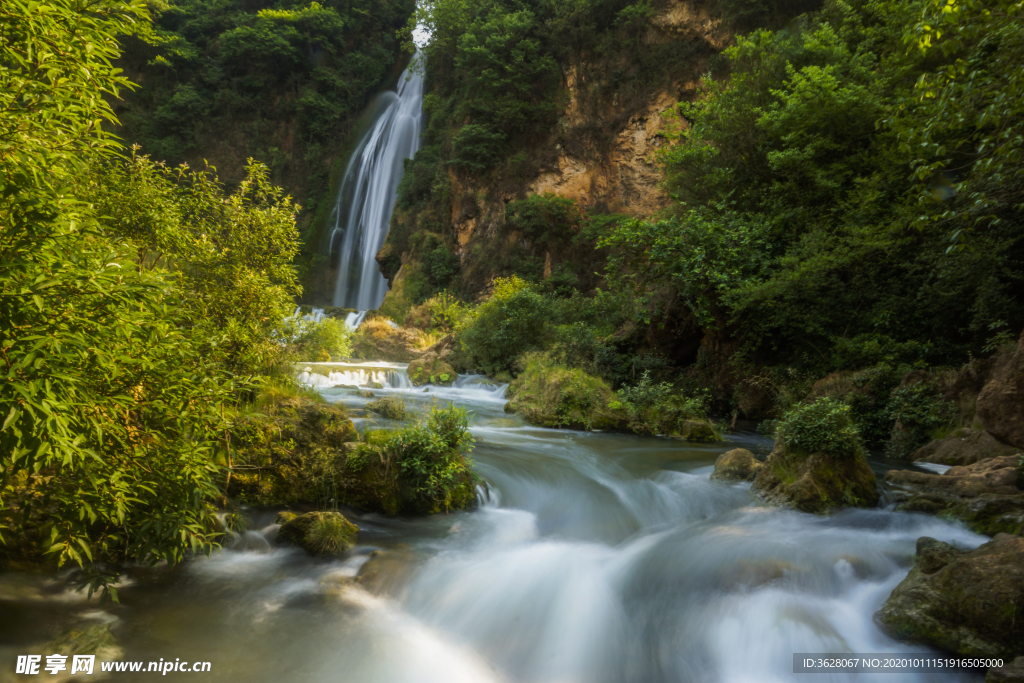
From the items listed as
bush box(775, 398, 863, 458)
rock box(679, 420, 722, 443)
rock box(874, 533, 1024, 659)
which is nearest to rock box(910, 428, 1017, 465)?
bush box(775, 398, 863, 458)

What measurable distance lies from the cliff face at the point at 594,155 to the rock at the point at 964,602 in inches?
866

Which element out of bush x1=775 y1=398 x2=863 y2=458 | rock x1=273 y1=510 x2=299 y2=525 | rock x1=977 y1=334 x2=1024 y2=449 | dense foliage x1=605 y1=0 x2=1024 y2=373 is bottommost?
rock x1=273 y1=510 x2=299 y2=525

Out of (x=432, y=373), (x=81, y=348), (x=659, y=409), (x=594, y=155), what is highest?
(x=594, y=155)

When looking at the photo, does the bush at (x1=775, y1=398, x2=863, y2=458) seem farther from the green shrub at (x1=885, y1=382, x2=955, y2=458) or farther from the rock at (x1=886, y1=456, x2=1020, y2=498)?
the green shrub at (x1=885, y1=382, x2=955, y2=458)

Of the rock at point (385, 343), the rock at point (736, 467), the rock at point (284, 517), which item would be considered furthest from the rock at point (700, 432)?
the rock at point (385, 343)

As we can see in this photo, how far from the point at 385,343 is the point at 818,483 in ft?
67.7

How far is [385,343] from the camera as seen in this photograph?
24.7 meters

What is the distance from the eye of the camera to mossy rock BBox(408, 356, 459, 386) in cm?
1817

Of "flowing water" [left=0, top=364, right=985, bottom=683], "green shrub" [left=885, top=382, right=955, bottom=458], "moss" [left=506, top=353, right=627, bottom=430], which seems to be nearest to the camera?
"flowing water" [left=0, top=364, right=985, bottom=683]

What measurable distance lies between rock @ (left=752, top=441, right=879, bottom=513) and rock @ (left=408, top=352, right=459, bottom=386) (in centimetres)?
1229

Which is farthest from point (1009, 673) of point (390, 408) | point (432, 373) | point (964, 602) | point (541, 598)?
point (432, 373)

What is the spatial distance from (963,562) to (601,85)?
28200 mm

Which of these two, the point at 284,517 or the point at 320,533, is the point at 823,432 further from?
the point at 284,517

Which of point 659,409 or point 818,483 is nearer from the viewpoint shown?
point 818,483
